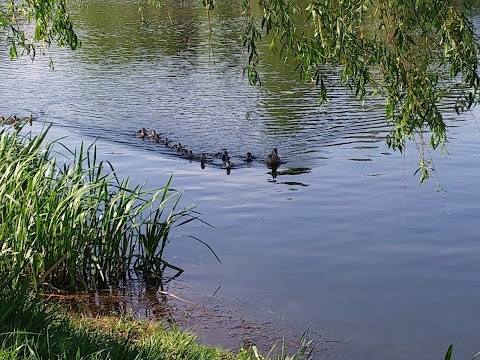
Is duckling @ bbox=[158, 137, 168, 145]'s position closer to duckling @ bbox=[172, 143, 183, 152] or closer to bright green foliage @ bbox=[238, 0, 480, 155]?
duckling @ bbox=[172, 143, 183, 152]

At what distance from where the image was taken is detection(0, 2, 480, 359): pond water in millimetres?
8039

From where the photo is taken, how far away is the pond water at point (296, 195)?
8039mm

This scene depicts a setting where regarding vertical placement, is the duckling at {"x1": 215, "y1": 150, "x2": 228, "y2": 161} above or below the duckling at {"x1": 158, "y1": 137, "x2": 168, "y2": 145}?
below

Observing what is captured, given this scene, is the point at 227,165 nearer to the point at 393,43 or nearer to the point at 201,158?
the point at 201,158

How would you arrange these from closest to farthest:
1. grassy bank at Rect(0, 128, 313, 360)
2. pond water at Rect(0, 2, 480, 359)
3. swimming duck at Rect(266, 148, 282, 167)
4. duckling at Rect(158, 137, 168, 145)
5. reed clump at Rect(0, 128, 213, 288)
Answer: grassy bank at Rect(0, 128, 313, 360), reed clump at Rect(0, 128, 213, 288), pond water at Rect(0, 2, 480, 359), swimming duck at Rect(266, 148, 282, 167), duckling at Rect(158, 137, 168, 145)

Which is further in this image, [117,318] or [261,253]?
[261,253]

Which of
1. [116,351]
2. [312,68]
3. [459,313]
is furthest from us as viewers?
[459,313]

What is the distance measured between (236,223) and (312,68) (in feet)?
16.4

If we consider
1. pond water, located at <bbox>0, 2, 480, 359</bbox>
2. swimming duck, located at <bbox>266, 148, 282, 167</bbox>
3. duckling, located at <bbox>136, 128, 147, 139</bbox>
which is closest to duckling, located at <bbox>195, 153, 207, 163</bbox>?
pond water, located at <bbox>0, 2, 480, 359</bbox>

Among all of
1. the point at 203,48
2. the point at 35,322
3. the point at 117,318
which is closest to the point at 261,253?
the point at 117,318

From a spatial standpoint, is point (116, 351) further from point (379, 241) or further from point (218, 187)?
point (218, 187)

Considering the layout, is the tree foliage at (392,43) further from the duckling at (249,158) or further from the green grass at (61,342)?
the duckling at (249,158)

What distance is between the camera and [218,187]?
1315cm

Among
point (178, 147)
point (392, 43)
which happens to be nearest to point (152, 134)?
point (178, 147)
